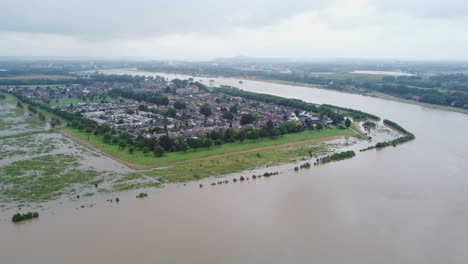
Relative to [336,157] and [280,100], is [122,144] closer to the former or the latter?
[336,157]

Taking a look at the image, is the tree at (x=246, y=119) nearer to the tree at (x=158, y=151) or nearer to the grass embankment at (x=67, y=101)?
the tree at (x=158, y=151)

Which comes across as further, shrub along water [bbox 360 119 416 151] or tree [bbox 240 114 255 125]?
tree [bbox 240 114 255 125]

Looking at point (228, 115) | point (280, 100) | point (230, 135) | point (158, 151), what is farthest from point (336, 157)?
point (280, 100)

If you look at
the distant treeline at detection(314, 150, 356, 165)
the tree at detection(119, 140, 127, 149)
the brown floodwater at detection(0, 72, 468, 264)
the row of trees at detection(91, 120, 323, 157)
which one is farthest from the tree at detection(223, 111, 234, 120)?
the brown floodwater at detection(0, 72, 468, 264)

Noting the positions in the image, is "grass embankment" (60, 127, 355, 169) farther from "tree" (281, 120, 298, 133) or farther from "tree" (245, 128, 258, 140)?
"tree" (281, 120, 298, 133)

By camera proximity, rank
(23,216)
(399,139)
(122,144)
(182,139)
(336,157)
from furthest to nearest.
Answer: (399,139) < (182,139) < (122,144) < (336,157) < (23,216)
